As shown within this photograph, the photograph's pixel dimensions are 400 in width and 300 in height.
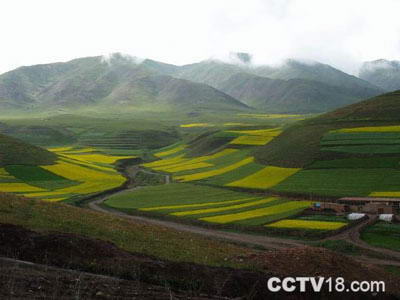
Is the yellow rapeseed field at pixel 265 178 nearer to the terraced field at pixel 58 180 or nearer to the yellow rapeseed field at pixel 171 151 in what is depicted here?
the terraced field at pixel 58 180

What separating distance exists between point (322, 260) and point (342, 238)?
2452cm

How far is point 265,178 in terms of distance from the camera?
9538cm

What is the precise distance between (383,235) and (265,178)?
1701 inches

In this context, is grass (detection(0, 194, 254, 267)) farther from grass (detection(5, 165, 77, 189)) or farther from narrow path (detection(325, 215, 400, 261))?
grass (detection(5, 165, 77, 189))

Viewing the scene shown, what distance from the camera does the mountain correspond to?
115750mm

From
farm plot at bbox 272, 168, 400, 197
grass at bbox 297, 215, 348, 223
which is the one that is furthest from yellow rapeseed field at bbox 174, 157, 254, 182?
grass at bbox 297, 215, 348, 223

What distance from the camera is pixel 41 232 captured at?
1190 inches

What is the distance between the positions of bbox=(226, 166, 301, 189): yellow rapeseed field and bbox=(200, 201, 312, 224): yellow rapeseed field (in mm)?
16101

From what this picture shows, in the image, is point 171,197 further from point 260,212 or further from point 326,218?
point 326,218

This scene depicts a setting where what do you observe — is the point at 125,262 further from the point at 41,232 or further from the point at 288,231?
the point at 288,231

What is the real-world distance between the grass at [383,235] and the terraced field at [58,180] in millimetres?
56712

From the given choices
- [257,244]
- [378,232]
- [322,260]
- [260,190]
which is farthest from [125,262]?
[260,190]

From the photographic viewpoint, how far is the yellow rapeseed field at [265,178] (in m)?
90.4

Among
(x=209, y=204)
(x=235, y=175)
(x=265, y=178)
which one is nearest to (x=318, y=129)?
(x=235, y=175)
